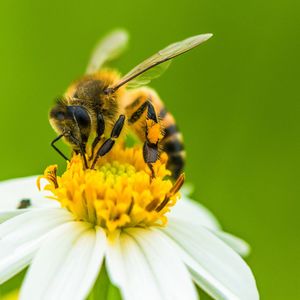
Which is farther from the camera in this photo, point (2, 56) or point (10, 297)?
point (2, 56)

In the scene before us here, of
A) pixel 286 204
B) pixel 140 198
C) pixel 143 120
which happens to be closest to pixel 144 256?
pixel 140 198

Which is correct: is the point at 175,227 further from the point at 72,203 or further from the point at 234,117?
the point at 234,117

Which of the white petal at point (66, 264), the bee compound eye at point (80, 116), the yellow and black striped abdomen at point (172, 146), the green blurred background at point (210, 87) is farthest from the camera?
the green blurred background at point (210, 87)

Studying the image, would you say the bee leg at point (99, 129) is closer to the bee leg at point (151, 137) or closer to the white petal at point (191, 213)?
the bee leg at point (151, 137)

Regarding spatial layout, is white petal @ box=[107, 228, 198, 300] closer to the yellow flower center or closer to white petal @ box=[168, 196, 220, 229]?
the yellow flower center

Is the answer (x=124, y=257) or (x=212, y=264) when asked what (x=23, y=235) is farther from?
(x=212, y=264)

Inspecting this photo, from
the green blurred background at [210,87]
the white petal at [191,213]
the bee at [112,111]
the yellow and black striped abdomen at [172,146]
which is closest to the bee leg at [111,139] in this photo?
the bee at [112,111]

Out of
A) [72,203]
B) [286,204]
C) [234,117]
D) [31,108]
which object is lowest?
[286,204]
